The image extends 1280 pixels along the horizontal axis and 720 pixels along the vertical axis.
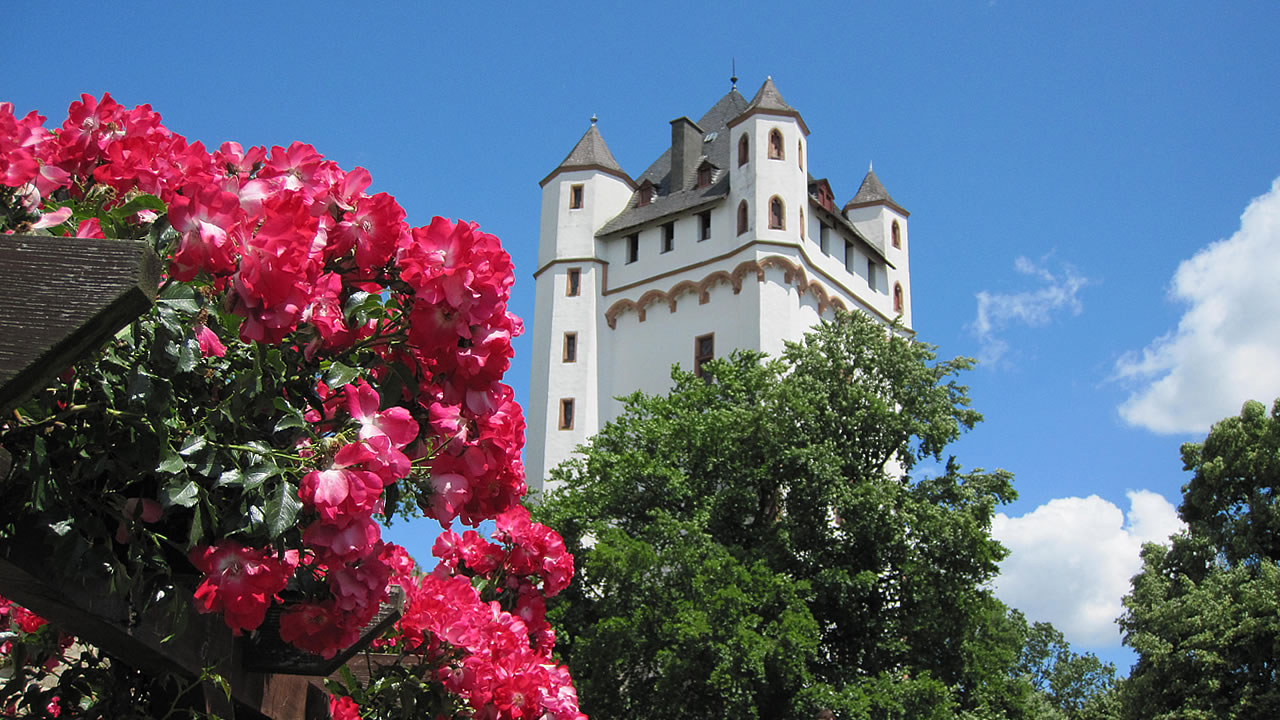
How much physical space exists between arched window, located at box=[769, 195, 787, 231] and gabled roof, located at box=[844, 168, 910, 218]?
7960 mm

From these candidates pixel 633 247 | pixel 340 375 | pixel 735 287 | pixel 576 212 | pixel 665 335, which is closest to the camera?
pixel 340 375

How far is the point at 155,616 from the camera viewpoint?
2545 millimetres

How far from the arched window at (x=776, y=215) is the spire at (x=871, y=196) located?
7960 mm

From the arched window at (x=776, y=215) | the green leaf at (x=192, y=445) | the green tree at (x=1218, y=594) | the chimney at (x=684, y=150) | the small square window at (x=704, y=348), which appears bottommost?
the green leaf at (x=192, y=445)

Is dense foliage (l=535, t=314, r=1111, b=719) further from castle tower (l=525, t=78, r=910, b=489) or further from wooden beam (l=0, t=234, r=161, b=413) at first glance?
wooden beam (l=0, t=234, r=161, b=413)

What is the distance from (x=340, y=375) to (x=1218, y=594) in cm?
2749

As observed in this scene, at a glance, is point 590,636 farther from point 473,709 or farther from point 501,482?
point 501,482

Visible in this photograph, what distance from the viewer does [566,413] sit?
38.8m

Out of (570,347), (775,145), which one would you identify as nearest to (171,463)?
(570,347)

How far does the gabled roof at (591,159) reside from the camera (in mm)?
43469

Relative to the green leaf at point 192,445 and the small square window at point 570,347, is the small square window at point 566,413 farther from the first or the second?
the green leaf at point 192,445

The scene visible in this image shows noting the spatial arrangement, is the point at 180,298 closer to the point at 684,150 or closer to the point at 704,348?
the point at 704,348

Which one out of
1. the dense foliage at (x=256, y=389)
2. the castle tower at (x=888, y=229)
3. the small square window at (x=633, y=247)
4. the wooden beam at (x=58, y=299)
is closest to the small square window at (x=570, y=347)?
the small square window at (x=633, y=247)

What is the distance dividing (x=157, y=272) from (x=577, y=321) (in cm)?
3901
